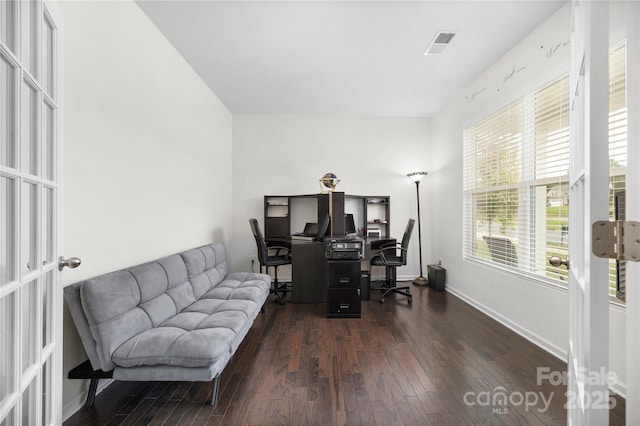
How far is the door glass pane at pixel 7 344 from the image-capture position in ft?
2.98

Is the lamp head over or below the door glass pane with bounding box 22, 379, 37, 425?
over

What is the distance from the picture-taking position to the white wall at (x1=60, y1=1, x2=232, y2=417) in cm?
171

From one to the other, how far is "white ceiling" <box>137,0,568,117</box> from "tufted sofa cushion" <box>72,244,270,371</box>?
213cm

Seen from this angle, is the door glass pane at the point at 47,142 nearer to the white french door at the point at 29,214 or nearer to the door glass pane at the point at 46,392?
Answer: the white french door at the point at 29,214

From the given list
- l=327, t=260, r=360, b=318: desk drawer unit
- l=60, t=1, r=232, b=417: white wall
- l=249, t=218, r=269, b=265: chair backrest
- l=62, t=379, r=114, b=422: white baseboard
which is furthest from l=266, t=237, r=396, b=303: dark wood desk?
l=62, t=379, r=114, b=422: white baseboard

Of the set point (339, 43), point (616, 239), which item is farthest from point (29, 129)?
point (339, 43)

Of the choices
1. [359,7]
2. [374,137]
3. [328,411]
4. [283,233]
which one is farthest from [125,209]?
[374,137]

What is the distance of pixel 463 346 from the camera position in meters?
2.60

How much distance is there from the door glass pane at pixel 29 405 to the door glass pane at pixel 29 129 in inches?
31.8

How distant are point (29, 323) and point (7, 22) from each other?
3.43 ft

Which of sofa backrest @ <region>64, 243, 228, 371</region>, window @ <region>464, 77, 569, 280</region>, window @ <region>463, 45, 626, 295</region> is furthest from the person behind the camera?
window @ <region>464, 77, 569, 280</region>

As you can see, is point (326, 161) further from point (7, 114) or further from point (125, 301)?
point (7, 114)

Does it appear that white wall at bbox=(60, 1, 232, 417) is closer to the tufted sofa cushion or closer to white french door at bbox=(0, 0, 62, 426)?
the tufted sofa cushion

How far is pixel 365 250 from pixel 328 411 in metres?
2.56
